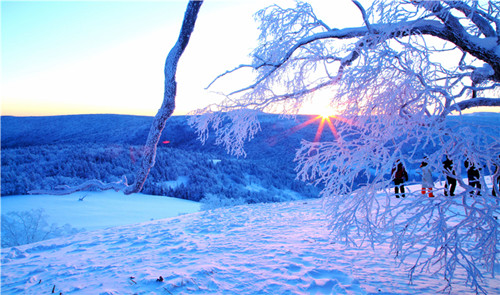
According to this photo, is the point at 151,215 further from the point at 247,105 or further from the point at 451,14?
the point at 451,14

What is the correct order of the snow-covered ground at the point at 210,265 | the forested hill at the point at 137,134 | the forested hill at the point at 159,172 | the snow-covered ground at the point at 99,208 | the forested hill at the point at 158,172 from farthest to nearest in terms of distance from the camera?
the forested hill at the point at 137,134 → the forested hill at the point at 158,172 → the forested hill at the point at 159,172 → the snow-covered ground at the point at 99,208 → the snow-covered ground at the point at 210,265

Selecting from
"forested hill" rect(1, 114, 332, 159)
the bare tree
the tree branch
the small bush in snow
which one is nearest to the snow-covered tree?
the tree branch

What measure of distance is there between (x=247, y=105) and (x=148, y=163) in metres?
2.12

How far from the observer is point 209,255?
4.03 metres

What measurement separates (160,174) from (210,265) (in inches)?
456

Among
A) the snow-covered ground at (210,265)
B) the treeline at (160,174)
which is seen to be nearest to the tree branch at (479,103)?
the snow-covered ground at (210,265)

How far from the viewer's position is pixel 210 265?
350 cm

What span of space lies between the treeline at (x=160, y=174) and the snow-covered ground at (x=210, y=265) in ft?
21.0

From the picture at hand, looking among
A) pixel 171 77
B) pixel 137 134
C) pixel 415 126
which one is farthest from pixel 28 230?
pixel 137 134

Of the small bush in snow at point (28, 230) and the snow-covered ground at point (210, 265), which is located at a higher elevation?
the snow-covered ground at point (210, 265)

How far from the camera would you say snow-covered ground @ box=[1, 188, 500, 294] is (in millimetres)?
2842

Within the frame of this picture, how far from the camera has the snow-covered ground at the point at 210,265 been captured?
9.32 feet

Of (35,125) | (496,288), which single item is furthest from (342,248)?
(35,125)

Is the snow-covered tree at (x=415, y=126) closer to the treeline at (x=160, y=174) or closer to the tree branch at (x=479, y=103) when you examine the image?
the tree branch at (x=479, y=103)
